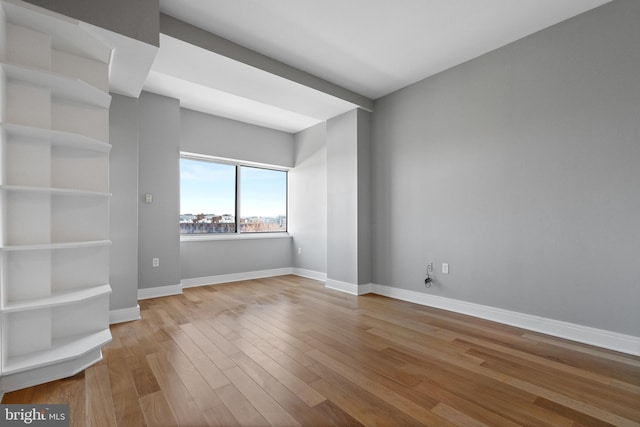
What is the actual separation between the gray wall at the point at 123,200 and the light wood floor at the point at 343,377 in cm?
44

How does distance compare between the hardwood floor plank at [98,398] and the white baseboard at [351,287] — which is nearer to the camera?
the hardwood floor plank at [98,398]

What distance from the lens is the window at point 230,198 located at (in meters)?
4.91

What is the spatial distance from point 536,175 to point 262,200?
4.42 metres

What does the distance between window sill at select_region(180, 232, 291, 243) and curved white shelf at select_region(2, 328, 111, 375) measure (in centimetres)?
248

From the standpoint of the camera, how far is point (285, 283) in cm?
500

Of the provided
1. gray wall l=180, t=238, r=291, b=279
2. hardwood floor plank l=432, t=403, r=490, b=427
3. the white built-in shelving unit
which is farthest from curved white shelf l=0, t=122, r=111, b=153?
hardwood floor plank l=432, t=403, r=490, b=427

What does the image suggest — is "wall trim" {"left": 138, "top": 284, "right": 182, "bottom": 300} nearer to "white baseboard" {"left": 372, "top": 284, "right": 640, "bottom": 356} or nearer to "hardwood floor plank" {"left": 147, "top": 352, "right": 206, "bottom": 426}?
"hardwood floor plank" {"left": 147, "top": 352, "right": 206, "bottom": 426}

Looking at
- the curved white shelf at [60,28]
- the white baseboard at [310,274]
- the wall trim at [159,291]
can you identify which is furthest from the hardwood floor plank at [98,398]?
the white baseboard at [310,274]

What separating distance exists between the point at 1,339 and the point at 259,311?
2099mm

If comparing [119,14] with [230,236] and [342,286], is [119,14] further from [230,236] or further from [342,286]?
[342,286]

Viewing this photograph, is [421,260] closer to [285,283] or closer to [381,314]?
[381,314]

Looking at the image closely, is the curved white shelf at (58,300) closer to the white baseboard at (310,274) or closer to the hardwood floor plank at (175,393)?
the hardwood floor plank at (175,393)

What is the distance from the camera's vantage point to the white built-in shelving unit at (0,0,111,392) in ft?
6.17

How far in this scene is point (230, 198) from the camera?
5.38m
